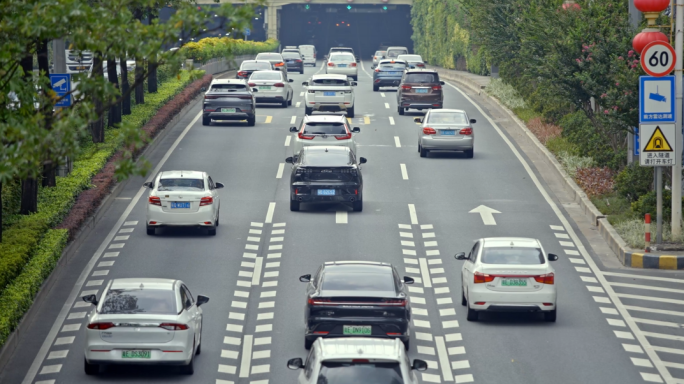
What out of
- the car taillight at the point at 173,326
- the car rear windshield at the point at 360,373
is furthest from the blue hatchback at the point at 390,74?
the car rear windshield at the point at 360,373

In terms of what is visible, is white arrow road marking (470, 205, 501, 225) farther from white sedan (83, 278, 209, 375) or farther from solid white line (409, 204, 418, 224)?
white sedan (83, 278, 209, 375)

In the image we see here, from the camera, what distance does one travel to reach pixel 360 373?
1151cm

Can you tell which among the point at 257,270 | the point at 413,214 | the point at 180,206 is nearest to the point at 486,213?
the point at 413,214

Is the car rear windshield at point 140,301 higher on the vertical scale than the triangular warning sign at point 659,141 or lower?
lower

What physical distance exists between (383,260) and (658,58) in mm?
7341

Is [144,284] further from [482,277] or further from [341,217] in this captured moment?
[341,217]

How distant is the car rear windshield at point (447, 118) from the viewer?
3531cm

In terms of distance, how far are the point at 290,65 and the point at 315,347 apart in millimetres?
65126

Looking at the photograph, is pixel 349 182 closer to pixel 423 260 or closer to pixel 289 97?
pixel 423 260

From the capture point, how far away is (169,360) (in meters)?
15.2

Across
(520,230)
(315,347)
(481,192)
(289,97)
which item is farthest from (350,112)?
(315,347)

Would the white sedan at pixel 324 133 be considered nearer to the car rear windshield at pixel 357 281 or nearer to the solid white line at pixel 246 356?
the solid white line at pixel 246 356

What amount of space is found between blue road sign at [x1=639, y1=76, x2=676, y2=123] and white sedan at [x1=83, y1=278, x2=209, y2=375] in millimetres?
12467

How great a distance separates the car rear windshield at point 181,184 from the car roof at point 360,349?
13538 mm
